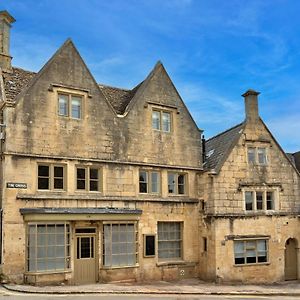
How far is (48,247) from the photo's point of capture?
2195 cm

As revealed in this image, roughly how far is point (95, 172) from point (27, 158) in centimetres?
375

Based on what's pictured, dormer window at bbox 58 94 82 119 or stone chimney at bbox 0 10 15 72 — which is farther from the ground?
stone chimney at bbox 0 10 15 72

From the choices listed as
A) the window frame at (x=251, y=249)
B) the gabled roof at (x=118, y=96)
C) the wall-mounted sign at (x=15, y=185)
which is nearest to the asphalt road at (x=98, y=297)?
the wall-mounted sign at (x=15, y=185)

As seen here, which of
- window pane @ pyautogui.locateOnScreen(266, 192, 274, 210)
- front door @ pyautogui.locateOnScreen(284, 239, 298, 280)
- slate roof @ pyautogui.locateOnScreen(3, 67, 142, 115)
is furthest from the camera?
front door @ pyautogui.locateOnScreen(284, 239, 298, 280)

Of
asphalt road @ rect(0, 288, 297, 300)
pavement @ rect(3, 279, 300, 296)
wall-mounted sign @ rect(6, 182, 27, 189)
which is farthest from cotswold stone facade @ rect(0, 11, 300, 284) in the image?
asphalt road @ rect(0, 288, 297, 300)

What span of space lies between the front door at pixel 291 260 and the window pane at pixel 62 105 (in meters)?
15.3

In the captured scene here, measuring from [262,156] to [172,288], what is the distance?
9989 mm

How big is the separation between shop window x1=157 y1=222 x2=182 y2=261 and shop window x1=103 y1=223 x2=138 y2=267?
179 cm

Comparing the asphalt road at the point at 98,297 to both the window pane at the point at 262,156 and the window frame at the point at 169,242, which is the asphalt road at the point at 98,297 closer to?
the window frame at the point at 169,242

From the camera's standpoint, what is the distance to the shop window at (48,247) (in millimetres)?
21469

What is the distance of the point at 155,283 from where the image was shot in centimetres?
2414

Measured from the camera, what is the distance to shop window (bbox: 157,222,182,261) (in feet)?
84.3

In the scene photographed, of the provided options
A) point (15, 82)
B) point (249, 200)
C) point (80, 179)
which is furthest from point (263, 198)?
point (15, 82)

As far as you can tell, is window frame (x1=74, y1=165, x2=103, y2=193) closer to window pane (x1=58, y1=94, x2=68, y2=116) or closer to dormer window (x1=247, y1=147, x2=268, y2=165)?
window pane (x1=58, y1=94, x2=68, y2=116)
